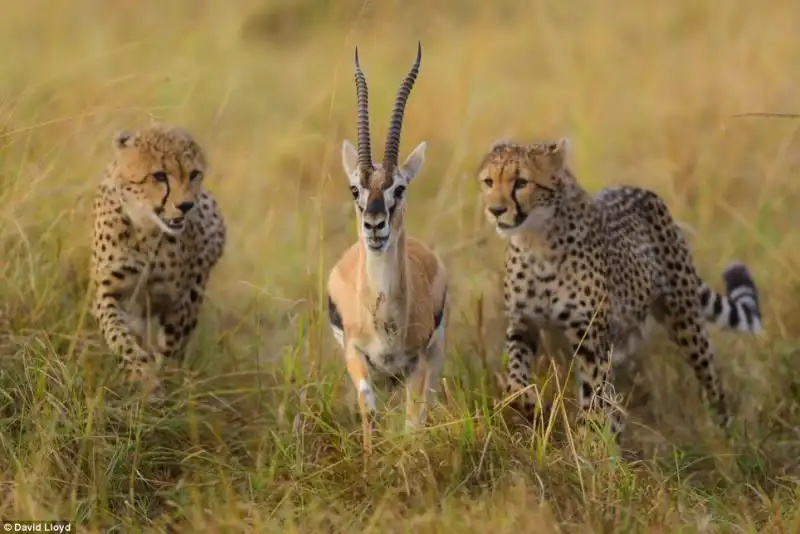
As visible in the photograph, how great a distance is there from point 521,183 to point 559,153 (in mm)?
237

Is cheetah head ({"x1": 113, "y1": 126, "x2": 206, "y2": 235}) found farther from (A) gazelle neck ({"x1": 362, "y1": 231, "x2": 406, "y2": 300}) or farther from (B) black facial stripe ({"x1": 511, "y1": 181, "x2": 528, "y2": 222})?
(B) black facial stripe ({"x1": 511, "y1": 181, "x2": 528, "y2": 222})

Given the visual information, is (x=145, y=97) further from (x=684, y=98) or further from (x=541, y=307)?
(x=684, y=98)

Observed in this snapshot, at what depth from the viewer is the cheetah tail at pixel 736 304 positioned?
6.55 m

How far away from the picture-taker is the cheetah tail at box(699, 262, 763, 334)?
6551 millimetres

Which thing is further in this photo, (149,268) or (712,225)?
(712,225)

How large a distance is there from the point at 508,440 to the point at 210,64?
4.95 m

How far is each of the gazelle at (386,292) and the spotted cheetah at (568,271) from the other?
0.30 m

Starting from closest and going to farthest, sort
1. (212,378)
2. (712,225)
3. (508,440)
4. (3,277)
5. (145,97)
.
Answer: (508,440), (212,378), (3,277), (145,97), (712,225)

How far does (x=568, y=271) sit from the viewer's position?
19.3 feet

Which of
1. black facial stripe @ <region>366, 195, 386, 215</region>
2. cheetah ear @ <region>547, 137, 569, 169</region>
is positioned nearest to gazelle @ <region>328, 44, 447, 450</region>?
black facial stripe @ <region>366, 195, 386, 215</region>

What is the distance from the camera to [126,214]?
600cm

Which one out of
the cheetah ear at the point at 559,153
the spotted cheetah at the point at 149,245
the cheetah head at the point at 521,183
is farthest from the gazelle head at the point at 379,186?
the spotted cheetah at the point at 149,245

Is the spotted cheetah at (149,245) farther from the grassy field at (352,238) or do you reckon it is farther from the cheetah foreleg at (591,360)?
the cheetah foreleg at (591,360)

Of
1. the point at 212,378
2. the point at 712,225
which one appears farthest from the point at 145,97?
the point at 712,225
